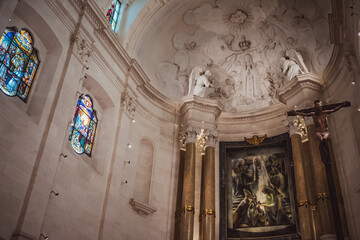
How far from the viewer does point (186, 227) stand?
43.7ft

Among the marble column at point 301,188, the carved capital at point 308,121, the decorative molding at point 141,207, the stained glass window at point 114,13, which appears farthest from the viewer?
the stained glass window at point 114,13

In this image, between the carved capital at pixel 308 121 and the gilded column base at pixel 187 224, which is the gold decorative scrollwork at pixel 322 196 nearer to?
the carved capital at pixel 308 121

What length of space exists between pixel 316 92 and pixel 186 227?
A: 22.0 feet

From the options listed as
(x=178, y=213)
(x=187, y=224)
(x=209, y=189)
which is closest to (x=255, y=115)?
(x=209, y=189)

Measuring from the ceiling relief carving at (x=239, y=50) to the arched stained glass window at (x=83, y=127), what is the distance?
4439 millimetres

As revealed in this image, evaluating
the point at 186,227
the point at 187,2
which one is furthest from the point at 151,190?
the point at 187,2

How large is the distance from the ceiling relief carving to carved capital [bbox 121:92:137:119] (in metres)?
2.62

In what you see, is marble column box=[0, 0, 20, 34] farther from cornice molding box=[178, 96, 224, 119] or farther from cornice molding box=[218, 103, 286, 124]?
cornice molding box=[218, 103, 286, 124]

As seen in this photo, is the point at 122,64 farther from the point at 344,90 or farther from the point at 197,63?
the point at 344,90

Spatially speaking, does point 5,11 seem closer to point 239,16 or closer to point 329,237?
point 329,237

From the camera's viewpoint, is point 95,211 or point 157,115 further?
point 157,115

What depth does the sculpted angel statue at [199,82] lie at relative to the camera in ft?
54.3

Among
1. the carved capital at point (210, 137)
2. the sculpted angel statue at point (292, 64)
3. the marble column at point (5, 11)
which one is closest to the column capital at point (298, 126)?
the sculpted angel statue at point (292, 64)

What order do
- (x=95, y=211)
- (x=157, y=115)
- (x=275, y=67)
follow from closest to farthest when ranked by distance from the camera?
1. (x=95, y=211)
2. (x=157, y=115)
3. (x=275, y=67)
